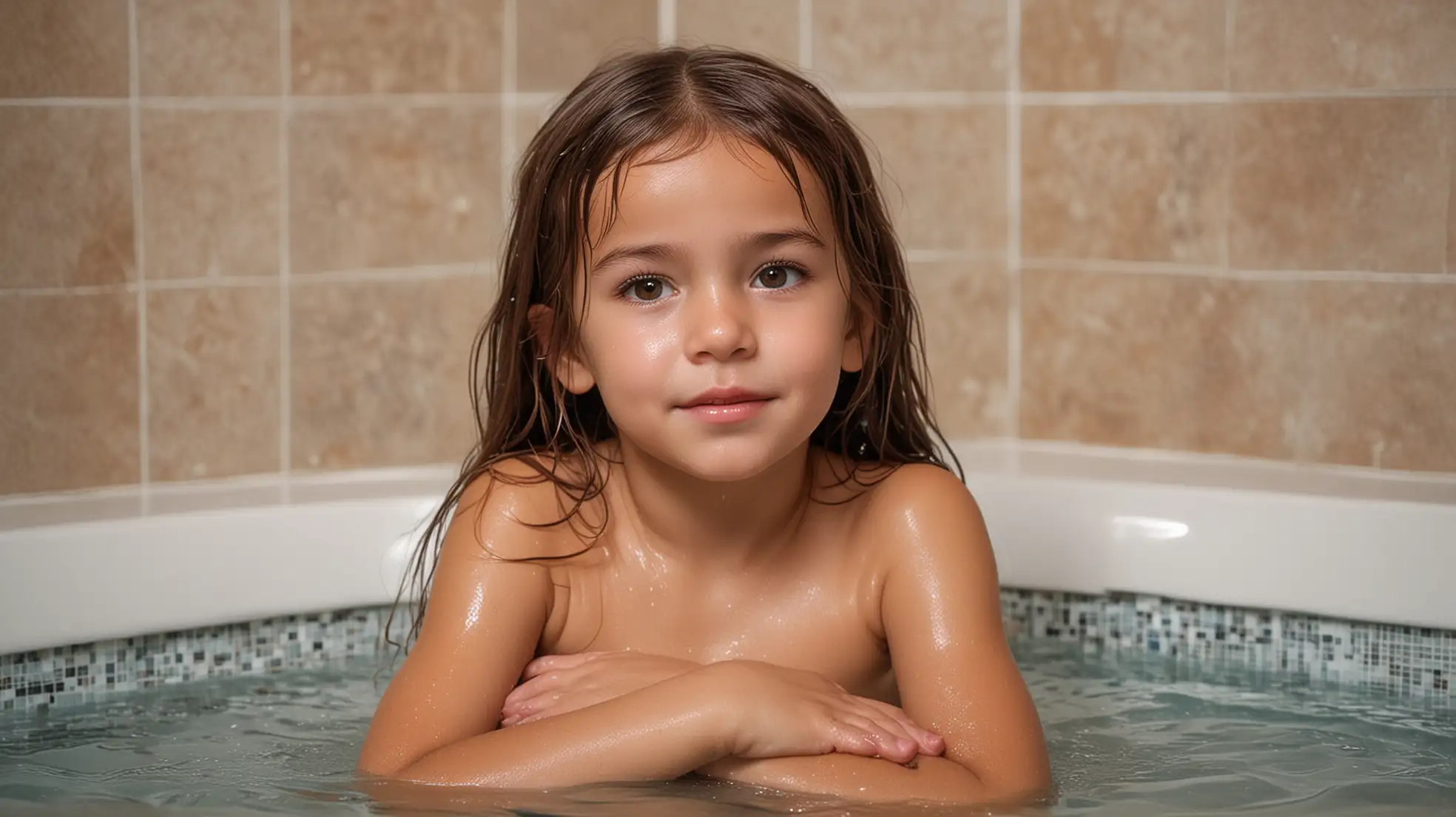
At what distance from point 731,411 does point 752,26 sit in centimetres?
151

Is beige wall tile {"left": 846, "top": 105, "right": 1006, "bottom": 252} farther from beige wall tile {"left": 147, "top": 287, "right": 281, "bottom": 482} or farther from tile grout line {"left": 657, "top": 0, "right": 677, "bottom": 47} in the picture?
beige wall tile {"left": 147, "top": 287, "right": 281, "bottom": 482}

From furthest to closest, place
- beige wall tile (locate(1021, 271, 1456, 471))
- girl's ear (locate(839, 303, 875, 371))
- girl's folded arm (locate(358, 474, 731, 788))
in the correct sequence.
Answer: beige wall tile (locate(1021, 271, 1456, 471))
girl's ear (locate(839, 303, 875, 371))
girl's folded arm (locate(358, 474, 731, 788))

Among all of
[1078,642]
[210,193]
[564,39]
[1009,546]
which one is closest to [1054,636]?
[1078,642]

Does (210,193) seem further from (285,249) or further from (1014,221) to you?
(1014,221)

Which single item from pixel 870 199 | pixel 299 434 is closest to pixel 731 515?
pixel 870 199

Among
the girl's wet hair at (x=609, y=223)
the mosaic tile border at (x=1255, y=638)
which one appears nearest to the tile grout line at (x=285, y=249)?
the girl's wet hair at (x=609, y=223)

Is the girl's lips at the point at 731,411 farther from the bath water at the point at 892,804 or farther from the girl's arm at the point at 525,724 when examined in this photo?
the bath water at the point at 892,804

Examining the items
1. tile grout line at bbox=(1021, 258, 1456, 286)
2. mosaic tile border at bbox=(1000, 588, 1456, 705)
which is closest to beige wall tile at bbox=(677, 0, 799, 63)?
tile grout line at bbox=(1021, 258, 1456, 286)

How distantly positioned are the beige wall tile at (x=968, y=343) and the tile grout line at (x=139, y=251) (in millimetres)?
1213

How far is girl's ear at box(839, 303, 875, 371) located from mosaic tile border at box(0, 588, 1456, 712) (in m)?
0.74

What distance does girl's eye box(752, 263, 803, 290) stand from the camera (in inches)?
61.4

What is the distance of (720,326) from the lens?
1.49 m

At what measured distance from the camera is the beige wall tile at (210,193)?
8.16ft

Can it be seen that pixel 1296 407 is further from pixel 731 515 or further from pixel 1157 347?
pixel 731 515
